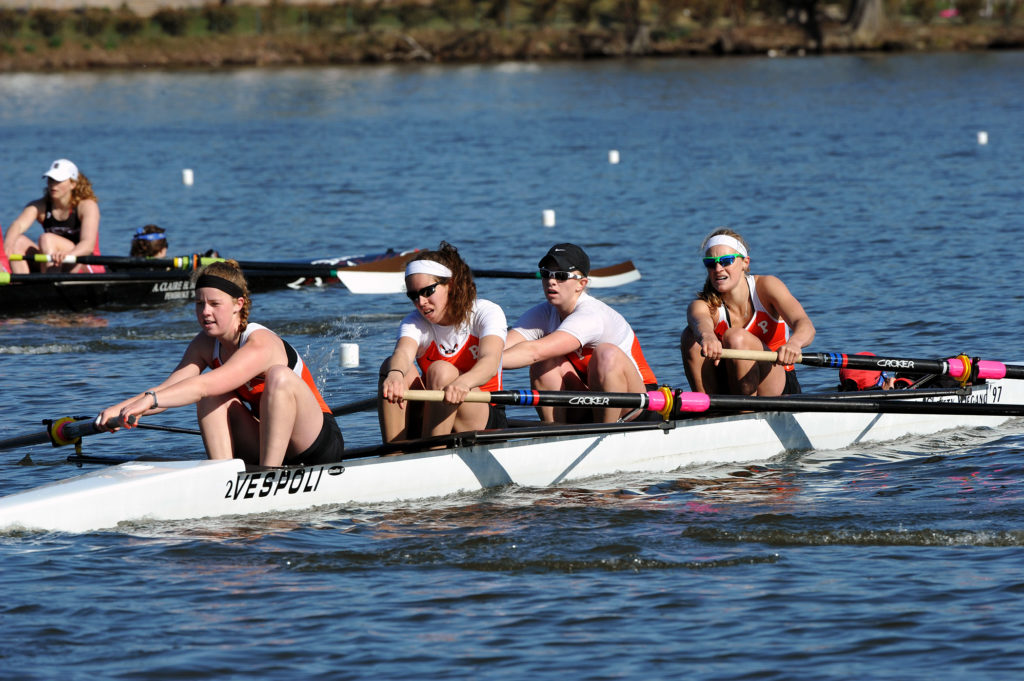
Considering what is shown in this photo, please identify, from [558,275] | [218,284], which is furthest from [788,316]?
[218,284]

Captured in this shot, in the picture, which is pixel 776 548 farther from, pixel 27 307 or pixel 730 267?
pixel 27 307

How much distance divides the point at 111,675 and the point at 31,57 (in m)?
56.9

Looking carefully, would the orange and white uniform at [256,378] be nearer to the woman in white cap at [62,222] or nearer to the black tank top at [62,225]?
the woman in white cap at [62,222]

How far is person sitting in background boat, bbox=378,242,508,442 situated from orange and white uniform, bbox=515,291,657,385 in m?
0.53

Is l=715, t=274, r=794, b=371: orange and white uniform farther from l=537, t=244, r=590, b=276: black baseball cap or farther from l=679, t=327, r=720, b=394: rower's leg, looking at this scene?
l=537, t=244, r=590, b=276: black baseball cap

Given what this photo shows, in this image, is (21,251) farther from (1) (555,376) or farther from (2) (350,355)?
(1) (555,376)

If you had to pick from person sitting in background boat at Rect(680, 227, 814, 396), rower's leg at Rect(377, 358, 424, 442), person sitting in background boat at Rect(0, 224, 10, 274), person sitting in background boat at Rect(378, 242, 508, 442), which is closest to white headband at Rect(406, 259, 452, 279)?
person sitting in background boat at Rect(378, 242, 508, 442)

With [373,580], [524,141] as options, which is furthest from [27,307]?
[524,141]

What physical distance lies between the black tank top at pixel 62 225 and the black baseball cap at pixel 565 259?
295 inches

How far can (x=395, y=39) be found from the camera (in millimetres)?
60125

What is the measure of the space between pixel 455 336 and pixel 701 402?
146 centimetres

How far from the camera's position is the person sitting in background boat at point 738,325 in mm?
8250

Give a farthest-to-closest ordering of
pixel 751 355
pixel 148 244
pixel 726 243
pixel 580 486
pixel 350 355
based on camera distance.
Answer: pixel 148 244 → pixel 350 355 → pixel 726 243 → pixel 751 355 → pixel 580 486

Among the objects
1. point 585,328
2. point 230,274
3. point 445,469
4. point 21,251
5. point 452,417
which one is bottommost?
point 445,469
